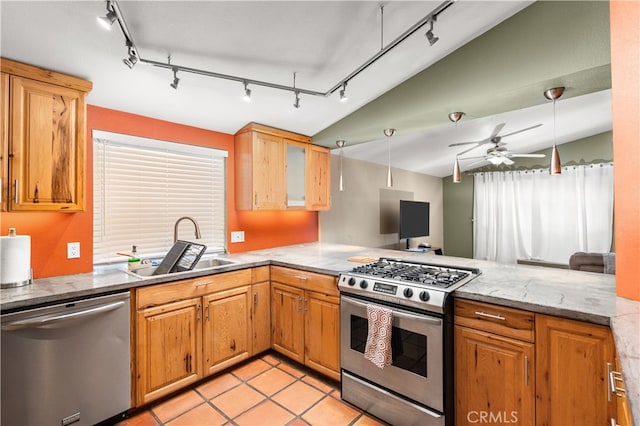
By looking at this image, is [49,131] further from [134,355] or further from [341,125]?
[341,125]

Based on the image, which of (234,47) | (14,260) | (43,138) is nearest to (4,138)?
(43,138)

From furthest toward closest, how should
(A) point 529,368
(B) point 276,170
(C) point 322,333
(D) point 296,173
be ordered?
(D) point 296,173 → (B) point 276,170 → (C) point 322,333 → (A) point 529,368

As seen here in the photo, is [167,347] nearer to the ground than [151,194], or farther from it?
nearer to the ground

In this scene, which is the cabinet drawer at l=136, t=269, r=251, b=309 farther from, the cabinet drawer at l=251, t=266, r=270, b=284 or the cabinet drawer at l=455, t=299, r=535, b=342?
the cabinet drawer at l=455, t=299, r=535, b=342

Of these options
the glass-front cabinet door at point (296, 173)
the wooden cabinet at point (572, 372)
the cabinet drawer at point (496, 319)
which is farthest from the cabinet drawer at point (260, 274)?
the wooden cabinet at point (572, 372)

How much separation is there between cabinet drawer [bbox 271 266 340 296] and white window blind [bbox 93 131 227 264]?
82cm

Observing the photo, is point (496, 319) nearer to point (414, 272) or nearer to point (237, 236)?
point (414, 272)

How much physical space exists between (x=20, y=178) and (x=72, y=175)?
0.79 ft

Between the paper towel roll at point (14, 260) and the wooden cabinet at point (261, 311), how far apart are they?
1435 mm

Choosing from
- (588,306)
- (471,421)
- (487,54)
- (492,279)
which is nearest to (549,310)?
Result: (588,306)

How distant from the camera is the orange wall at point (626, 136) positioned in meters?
1.43

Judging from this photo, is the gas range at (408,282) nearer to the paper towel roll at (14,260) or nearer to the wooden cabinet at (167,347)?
the wooden cabinet at (167,347)

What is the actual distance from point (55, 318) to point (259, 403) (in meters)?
1.34

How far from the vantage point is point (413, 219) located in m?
5.54
